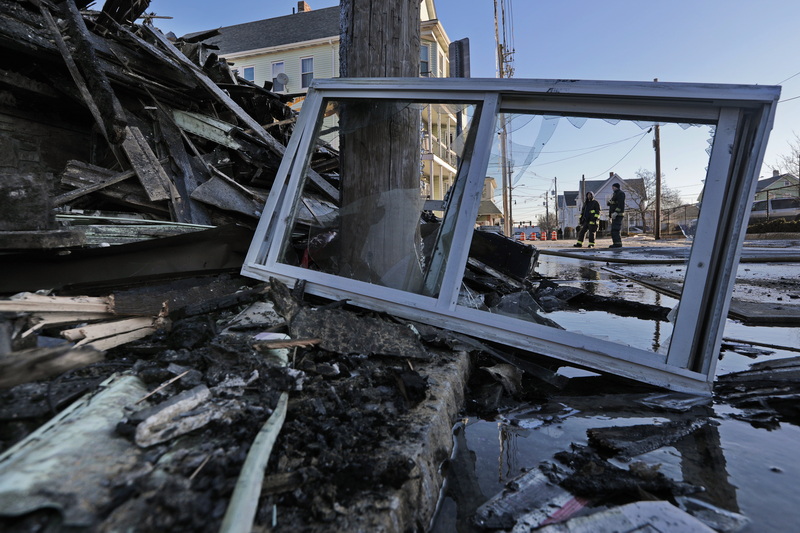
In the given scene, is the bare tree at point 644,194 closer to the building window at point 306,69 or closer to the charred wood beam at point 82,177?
the charred wood beam at point 82,177

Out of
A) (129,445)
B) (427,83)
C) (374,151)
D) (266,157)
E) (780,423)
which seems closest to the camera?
(129,445)

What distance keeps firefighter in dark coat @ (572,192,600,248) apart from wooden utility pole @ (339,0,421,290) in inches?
414

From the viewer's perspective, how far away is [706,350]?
2.02 m

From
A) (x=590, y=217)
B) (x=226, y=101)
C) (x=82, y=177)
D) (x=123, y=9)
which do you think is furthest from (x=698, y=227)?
(x=590, y=217)

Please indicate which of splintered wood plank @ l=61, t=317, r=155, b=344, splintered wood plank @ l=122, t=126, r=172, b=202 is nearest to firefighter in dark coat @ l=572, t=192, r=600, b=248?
splintered wood plank @ l=122, t=126, r=172, b=202

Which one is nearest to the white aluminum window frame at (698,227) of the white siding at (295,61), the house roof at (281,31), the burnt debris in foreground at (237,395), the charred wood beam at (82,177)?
the burnt debris in foreground at (237,395)

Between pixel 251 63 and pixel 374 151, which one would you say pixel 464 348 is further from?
pixel 251 63

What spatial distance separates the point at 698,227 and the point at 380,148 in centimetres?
192

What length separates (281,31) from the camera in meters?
21.5

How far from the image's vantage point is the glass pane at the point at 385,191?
2711mm

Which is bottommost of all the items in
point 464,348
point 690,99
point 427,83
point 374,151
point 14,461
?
point 464,348

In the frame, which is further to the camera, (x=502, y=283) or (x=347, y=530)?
(x=502, y=283)

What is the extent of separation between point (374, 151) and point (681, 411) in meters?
2.30

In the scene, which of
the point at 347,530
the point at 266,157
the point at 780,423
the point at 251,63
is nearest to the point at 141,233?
the point at 266,157
